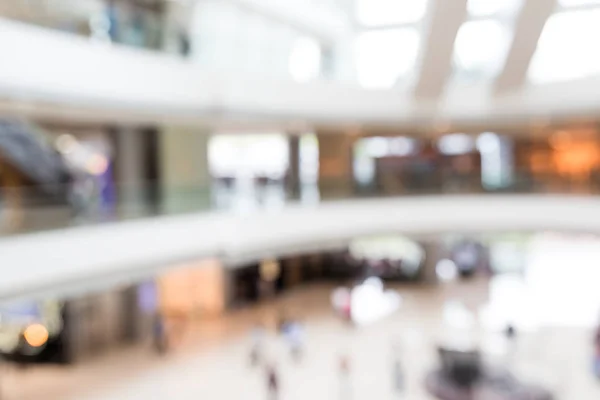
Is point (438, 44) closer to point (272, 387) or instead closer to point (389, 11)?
point (272, 387)

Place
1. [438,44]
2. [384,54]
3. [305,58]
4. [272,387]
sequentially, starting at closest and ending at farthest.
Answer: [272,387]
[438,44]
[305,58]
[384,54]

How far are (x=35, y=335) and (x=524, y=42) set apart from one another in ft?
41.5

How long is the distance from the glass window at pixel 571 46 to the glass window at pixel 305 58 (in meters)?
6.62

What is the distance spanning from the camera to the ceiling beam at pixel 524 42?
1123 centimetres

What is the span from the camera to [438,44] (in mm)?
12336

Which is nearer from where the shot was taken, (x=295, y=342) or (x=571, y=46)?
(x=295, y=342)

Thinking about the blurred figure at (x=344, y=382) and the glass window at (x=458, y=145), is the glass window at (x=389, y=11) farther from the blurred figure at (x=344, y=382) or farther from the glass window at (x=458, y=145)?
the blurred figure at (x=344, y=382)

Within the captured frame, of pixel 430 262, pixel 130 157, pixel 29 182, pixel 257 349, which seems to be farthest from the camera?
pixel 430 262

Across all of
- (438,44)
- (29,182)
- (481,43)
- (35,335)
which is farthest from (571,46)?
(35,335)

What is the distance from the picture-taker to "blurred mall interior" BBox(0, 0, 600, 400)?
9.37m

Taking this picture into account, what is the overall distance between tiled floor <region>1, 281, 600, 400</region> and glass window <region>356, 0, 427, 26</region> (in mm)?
10152

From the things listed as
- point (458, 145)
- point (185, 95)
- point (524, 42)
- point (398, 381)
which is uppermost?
point (524, 42)

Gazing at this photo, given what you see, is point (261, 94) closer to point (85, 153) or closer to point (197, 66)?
point (197, 66)

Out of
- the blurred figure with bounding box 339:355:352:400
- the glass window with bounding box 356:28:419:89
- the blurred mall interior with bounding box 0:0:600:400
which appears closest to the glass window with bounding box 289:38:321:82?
the blurred mall interior with bounding box 0:0:600:400
